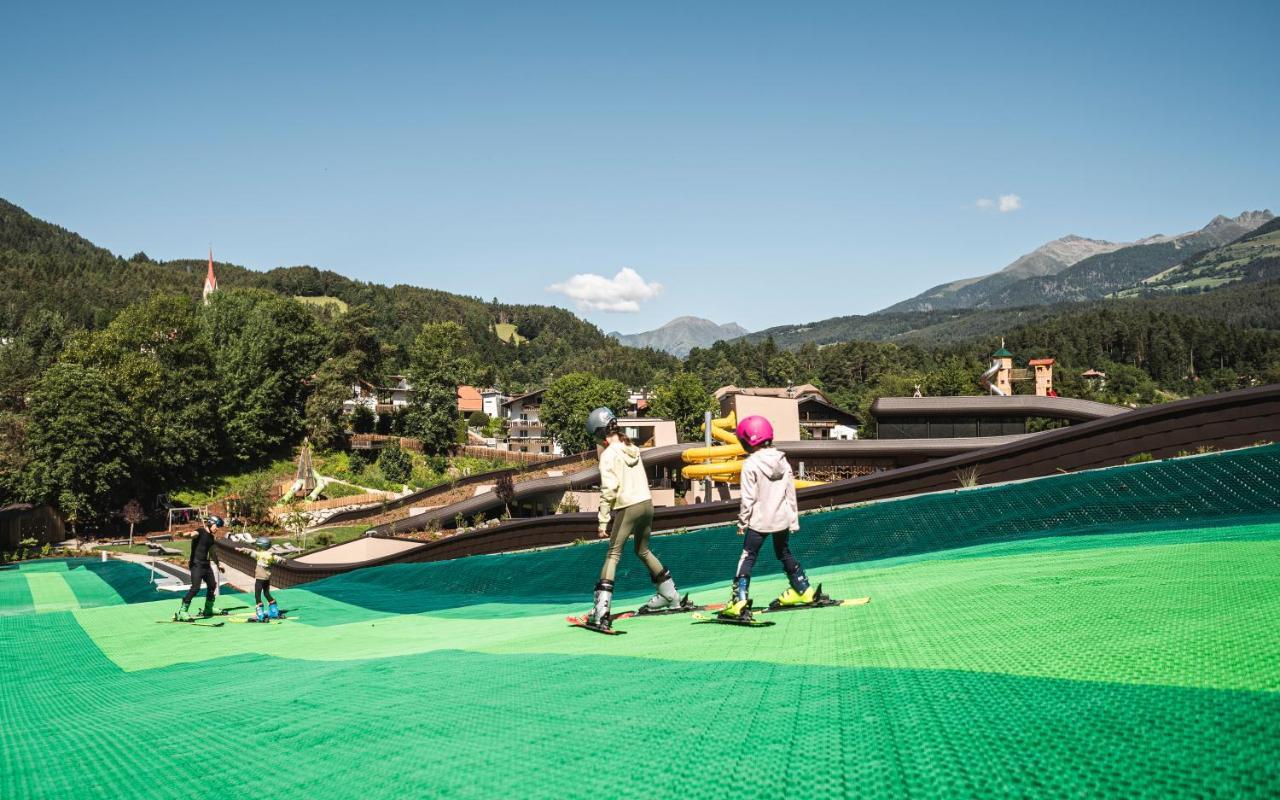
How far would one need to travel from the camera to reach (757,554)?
6.33m

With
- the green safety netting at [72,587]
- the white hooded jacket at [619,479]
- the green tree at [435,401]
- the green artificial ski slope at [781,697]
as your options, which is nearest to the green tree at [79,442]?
the green safety netting at [72,587]

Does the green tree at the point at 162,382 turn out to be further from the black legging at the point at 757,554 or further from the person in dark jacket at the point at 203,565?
the black legging at the point at 757,554

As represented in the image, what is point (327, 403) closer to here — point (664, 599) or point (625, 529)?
point (664, 599)

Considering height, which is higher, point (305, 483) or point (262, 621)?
point (262, 621)

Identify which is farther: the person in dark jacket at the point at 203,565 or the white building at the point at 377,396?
the white building at the point at 377,396

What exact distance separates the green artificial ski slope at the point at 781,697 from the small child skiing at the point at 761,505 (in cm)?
43

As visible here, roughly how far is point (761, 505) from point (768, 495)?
0.11 metres

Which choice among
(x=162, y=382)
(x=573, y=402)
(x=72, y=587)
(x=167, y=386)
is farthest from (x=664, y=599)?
(x=573, y=402)

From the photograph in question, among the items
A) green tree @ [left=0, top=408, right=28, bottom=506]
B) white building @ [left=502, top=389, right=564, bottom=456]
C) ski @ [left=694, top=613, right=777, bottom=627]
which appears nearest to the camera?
ski @ [left=694, top=613, right=777, bottom=627]

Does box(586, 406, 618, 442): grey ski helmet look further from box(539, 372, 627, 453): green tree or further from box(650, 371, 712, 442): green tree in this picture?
box(539, 372, 627, 453): green tree

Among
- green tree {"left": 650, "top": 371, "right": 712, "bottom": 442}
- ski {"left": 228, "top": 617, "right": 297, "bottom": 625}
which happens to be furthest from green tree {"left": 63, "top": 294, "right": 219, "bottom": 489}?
green tree {"left": 650, "top": 371, "right": 712, "bottom": 442}

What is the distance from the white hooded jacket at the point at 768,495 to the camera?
6.41 m

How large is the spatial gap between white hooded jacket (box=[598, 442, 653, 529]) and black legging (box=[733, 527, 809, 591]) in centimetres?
98

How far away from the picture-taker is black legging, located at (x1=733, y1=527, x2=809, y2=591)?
20.7 ft
